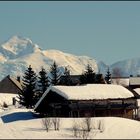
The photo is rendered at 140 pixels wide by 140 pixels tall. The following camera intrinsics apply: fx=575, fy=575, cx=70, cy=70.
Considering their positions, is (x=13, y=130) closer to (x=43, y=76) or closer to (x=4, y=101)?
(x=43, y=76)

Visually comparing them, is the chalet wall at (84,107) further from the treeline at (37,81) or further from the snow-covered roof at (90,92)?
the treeline at (37,81)

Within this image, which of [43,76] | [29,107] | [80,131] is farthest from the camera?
[43,76]

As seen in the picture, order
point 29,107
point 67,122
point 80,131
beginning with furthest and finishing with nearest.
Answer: point 29,107 → point 67,122 → point 80,131

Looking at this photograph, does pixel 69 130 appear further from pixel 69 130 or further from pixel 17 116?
pixel 17 116

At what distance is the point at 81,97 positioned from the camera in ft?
198

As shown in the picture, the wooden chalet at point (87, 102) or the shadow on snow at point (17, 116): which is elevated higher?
the wooden chalet at point (87, 102)

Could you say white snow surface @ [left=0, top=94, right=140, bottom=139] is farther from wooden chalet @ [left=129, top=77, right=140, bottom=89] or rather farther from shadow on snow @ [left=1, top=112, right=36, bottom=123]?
wooden chalet @ [left=129, top=77, right=140, bottom=89]

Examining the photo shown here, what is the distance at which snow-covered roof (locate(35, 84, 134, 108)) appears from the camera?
60.5 metres

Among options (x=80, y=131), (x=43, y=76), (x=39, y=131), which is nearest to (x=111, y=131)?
(x=80, y=131)

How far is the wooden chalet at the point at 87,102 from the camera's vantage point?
60.3 m

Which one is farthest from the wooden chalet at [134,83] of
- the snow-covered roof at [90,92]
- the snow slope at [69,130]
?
the snow slope at [69,130]

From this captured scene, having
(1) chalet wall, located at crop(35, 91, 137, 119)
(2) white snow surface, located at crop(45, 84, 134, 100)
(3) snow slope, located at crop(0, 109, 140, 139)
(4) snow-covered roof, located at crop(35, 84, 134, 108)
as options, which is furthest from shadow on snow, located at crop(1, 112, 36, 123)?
(3) snow slope, located at crop(0, 109, 140, 139)

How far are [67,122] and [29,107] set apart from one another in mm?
33507

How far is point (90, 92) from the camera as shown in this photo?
6250 cm
